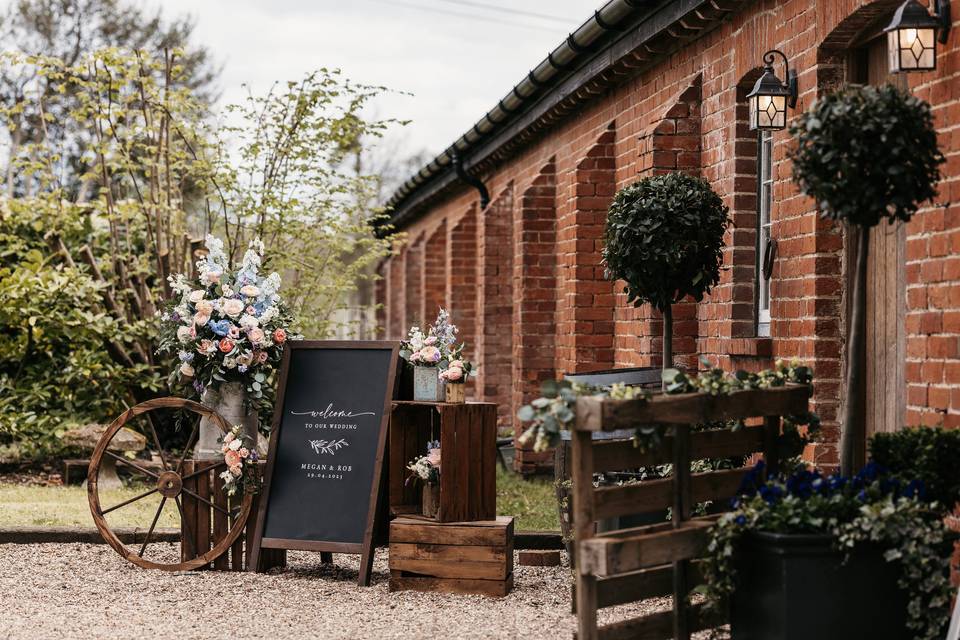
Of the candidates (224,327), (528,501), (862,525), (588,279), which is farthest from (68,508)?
(862,525)

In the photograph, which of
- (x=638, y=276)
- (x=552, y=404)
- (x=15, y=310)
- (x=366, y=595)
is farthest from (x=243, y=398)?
(x=15, y=310)

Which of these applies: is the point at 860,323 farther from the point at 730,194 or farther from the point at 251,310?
the point at 251,310

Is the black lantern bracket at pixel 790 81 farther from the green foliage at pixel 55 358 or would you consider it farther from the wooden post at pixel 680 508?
the green foliage at pixel 55 358

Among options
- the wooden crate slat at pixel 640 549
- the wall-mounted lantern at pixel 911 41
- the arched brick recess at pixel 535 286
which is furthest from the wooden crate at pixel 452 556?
the arched brick recess at pixel 535 286

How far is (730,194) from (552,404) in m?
3.12

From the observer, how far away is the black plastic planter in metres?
3.75

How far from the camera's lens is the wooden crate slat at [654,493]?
4086 millimetres

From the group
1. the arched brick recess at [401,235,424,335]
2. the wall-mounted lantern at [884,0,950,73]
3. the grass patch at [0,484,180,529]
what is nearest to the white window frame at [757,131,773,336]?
the wall-mounted lantern at [884,0,950,73]

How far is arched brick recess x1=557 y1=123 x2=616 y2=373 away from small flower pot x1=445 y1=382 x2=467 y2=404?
10.7 feet

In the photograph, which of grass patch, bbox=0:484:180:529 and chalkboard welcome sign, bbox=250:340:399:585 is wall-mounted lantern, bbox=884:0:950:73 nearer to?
chalkboard welcome sign, bbox=250:340:399:585

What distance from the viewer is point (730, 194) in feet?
21.8

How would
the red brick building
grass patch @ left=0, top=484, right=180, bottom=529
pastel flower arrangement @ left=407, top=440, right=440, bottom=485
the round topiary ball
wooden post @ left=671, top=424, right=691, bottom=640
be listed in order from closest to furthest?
wooden post @ left=671, top=424, right=691, bottom=640 < the red brick building < pastel flower arrangement @ left=407, top=440, right=440, bottom=485 < the round topiary ball < grass patch @ left=0, top=484, right=180, bottom=529

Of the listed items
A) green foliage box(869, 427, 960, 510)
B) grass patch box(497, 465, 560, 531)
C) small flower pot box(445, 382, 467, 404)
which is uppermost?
small flower pot box(445, 382, 467, 404)

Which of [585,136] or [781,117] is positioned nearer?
[781,117]
